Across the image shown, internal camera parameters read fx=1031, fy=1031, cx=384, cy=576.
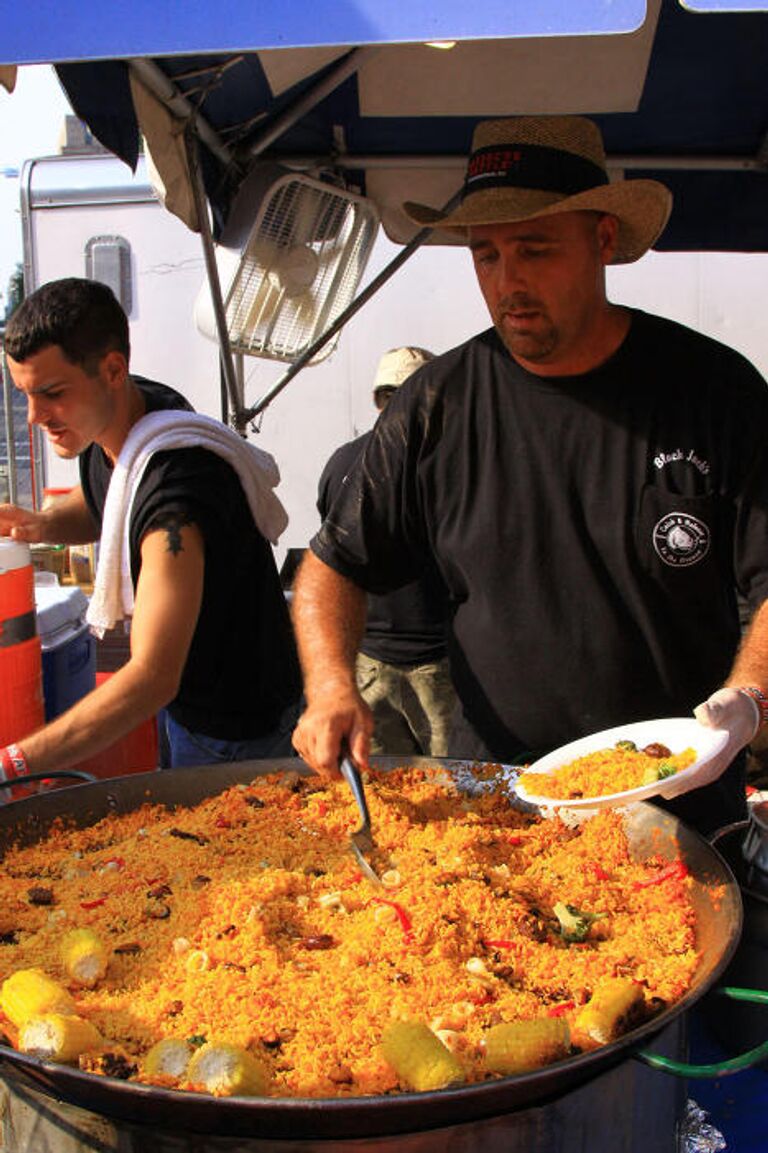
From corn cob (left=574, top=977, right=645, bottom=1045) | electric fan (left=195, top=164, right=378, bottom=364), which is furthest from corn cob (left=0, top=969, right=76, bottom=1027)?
electric fan (left=195, top=164, right=378, bottom=364)

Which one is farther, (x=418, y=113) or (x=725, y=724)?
(x=418, y=113)

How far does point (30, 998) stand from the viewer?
1264mm

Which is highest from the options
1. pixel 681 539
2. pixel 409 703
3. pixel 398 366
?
pixel 398 366

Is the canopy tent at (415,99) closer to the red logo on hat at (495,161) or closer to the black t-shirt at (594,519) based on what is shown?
the red logo on hat at (495,161)

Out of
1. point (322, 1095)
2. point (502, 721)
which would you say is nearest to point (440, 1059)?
point (322, 1095)

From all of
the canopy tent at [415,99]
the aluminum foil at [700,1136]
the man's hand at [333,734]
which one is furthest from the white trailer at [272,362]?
the aluminum foil at [700,1136]

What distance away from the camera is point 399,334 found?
750 centimetres

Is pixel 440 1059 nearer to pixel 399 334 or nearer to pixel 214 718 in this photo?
pixel 214 718

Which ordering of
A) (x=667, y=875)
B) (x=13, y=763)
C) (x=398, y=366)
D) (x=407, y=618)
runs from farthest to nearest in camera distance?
(x=398, y=366)
(x=407, y=618)
(x=13, y=763)
(x=667, y=875)

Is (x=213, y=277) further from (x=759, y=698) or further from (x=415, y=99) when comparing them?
(x=759, y=698)

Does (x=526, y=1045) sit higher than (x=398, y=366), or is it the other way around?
(x=398, y=366)

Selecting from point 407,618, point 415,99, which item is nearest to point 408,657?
point 407,618

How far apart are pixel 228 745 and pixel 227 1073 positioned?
5.77 feet

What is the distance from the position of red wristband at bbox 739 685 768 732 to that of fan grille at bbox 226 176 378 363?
3.41 metres
